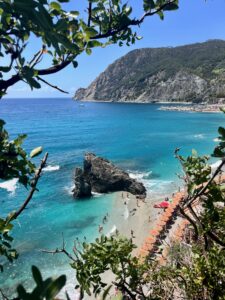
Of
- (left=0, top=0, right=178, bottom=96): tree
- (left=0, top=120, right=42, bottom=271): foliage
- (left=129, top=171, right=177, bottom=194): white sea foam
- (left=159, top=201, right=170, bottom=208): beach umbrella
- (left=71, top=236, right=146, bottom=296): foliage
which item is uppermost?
(left=0, top=0, right=178, bottom=96): tree

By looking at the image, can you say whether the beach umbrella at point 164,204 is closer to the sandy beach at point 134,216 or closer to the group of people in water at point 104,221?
the sandy beach at point 134,216

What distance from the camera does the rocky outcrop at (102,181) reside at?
124ft

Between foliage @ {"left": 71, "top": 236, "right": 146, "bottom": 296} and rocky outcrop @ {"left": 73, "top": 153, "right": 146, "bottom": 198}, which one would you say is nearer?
foliage @ {"left": 71, "top": 236, "right": 146, "bottom": 296}

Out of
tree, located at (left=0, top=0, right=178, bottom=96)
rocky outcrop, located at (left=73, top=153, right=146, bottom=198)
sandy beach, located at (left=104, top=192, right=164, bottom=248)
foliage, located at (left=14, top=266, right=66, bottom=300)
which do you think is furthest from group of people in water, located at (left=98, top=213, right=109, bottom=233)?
foliage, located at (left=14, top=266, right=66, bottom=300)

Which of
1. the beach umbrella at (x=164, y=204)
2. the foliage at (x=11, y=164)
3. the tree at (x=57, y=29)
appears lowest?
the beach umbrella at (x=164, y=204)

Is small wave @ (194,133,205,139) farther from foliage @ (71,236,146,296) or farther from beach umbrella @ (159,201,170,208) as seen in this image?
foliage @ (71,236,146,296)

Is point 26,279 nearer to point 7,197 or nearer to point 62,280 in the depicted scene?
point 7,197

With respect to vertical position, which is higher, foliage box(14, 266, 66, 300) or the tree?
the tree

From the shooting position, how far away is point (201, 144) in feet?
223

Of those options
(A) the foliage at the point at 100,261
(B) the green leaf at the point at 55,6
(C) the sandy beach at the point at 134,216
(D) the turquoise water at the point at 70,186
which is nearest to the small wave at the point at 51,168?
(D) the turquoise water at the point at 70,186

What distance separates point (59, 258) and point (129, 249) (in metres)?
20.6

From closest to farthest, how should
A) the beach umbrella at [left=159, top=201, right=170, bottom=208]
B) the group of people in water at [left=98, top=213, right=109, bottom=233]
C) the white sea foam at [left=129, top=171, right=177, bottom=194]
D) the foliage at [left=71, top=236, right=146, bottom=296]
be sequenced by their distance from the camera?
the foliage at [left=71, top=236, right=146, bottom=296], the group of people in water at [left=98, top=213, right=109, bottom=233], the beach umbrella at [left=159, top=201, right=170, bottom=208], the white sea foam at [left=129, top=171, right=177, bottom=194]

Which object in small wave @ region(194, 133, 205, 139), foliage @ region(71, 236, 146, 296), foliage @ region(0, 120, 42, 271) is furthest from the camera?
small wave @ region(194, 133, 205, 139)

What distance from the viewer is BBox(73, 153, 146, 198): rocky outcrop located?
124 feet
